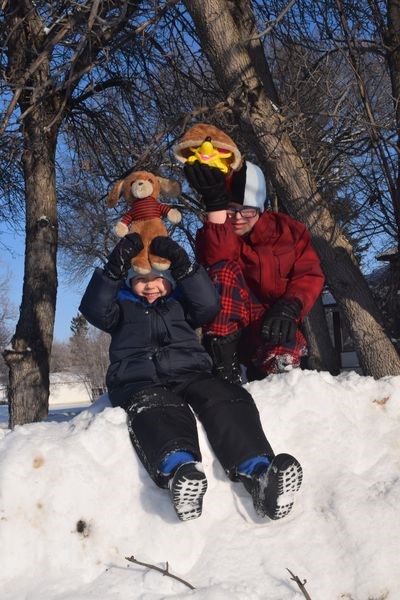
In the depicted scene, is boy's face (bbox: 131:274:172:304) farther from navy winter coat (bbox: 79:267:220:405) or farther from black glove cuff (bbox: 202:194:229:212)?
black glove cuff (bbox: 202:194:229:212)

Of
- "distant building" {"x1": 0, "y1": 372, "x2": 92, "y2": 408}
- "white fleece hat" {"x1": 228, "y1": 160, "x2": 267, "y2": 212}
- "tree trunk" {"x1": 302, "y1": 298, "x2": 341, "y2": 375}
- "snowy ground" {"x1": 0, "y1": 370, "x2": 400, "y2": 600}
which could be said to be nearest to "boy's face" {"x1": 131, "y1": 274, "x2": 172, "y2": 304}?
"snowy ground" {"x1": 0, "y1": 370, "x2": 400, "y2": 600}

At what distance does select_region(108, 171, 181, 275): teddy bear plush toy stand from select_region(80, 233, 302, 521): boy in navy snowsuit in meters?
0.05

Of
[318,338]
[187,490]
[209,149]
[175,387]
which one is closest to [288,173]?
[209,149]

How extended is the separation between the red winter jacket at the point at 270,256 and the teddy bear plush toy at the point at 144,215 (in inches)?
11.0

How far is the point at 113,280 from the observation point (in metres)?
2.93

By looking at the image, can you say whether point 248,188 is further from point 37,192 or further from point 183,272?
point 37,192

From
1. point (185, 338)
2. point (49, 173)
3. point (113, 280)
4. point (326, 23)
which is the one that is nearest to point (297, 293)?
point (185, 338)

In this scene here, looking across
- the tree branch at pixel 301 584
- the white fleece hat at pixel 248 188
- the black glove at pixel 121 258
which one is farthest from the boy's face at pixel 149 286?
the tree branch at pixel 301 584

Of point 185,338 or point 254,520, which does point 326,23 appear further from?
point 254,520

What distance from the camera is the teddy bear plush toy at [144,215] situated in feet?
9.84

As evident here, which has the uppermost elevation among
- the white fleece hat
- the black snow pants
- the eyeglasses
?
the white fleece hat

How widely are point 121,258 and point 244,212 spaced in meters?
0.89

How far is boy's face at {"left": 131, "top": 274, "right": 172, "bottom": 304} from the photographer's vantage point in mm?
3076

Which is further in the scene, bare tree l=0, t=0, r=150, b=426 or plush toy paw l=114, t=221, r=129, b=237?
bare tree l=0, t=0, r=150, b=426
